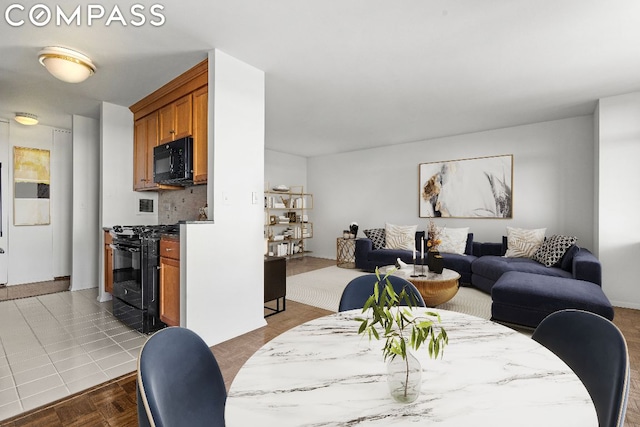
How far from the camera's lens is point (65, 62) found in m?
2.62

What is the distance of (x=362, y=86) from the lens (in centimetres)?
342

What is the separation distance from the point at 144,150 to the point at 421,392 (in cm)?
423

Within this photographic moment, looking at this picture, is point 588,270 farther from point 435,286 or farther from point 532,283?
point 435,286

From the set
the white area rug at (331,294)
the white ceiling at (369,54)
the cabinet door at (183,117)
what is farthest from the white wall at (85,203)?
the white area rug at (331,294)

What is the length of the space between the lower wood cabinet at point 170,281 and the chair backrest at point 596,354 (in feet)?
8.29

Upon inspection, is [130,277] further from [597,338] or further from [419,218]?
[419,218]

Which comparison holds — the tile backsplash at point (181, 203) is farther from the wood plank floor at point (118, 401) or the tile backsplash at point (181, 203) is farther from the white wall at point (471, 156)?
the white wall at point (471, 156)

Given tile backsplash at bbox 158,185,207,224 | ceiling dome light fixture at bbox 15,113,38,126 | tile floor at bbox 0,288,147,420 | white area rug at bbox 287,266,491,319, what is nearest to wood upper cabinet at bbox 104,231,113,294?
tile floor at bbox 0,288,147,420

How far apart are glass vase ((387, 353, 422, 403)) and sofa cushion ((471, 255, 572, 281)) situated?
370 centimetres

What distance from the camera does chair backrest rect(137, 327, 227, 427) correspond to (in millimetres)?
766

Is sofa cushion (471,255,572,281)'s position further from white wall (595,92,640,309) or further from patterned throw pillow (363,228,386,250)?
patterned throw pillow (363,228,386,250)

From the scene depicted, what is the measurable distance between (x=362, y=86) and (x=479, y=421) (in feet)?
10.9

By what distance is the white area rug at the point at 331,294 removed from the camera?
3602 millimetres

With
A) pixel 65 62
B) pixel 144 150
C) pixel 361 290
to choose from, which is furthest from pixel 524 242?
pixel 65 62
